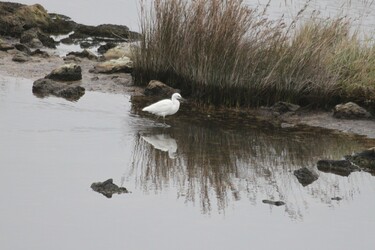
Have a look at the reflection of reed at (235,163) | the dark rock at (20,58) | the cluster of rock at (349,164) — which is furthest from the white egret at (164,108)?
the dark rock at (20,58)

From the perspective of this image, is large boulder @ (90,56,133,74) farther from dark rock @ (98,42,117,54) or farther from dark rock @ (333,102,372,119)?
dark rock @ (333,102,372,119)

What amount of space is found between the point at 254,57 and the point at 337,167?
12.4 ft

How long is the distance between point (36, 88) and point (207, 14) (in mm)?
3406

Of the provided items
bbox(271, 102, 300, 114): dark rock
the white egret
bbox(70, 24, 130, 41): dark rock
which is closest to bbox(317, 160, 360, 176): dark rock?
the white egret

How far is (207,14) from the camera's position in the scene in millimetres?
14656

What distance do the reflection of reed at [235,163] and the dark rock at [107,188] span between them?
1.43 ft

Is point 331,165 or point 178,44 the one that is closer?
point 331,165

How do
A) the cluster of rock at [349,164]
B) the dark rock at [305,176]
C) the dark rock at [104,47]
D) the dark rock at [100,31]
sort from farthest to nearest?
the dark rock at [100,31]
the dark rock at [104,47]
the cluster of rock at [349,164]
the dark rock at [305,176]

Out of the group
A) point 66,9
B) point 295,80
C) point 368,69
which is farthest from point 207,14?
point 66,9

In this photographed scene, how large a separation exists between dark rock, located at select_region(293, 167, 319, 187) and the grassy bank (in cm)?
392

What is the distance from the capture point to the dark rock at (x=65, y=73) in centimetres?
1580

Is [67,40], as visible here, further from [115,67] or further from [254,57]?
[254,57]

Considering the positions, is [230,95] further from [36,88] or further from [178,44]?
[36,88]

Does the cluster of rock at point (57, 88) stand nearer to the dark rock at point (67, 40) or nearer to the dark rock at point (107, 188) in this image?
the dark rock at point (107, 188)
